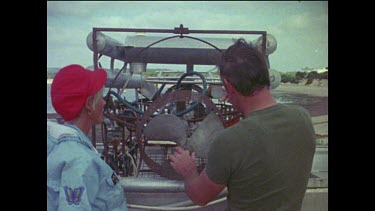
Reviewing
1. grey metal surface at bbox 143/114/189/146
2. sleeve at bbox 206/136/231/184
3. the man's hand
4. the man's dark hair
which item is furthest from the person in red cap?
grey metal surface at bbox 143/114/189/146

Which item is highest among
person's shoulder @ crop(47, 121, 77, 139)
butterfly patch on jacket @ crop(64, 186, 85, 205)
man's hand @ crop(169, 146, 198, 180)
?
person's shoulder @ crop(47, 121, 77, 139)

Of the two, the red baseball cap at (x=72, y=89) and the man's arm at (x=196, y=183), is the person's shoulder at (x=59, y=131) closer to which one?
the red baseball cap at (x=72, y=89)

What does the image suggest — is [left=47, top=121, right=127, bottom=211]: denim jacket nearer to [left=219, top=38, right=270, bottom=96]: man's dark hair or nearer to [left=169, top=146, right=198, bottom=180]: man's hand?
→ [left=169, top=146, right=198, bottom=180]: man's hand

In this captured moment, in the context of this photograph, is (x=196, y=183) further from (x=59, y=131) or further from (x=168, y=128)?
(x=168, y=128)

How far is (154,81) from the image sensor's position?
11.5 ft

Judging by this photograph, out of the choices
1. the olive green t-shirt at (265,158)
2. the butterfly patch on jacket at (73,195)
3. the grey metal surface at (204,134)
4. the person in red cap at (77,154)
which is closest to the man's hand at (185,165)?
the olive green t-shirt at (265,158)

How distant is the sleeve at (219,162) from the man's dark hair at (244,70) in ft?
0.64

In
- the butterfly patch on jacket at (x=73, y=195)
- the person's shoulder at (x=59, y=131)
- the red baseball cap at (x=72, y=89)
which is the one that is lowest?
the butterfly patch on jacket at (x=73, y=195)

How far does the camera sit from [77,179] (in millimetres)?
1208

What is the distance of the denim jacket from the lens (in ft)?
3.95

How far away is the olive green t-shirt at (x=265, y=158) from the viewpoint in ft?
3.94
